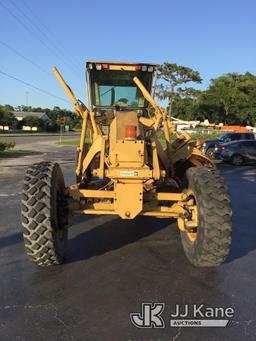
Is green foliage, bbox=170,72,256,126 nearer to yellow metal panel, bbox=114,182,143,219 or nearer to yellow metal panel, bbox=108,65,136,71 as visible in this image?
yellow metal panel, bbox=108,65,136,71

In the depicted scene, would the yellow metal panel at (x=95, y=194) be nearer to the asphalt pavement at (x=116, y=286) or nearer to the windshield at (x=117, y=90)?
the asphalt pavement at (x=116, y=286)

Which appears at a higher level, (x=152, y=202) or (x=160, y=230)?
(x=152, y=202)

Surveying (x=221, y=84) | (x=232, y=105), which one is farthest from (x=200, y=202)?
(x=221, y=84)

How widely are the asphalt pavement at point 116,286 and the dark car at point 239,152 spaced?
1526 cm

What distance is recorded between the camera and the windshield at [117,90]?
774 centimetres

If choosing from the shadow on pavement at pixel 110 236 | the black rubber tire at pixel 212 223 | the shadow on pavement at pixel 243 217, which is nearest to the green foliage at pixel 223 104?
the shadow on pavement at pixel 243 217

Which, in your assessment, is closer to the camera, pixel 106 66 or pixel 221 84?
pixel 106 66

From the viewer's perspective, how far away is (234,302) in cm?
439

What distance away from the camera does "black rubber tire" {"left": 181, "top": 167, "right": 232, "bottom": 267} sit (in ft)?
16.2

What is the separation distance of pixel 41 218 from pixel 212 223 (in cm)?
211

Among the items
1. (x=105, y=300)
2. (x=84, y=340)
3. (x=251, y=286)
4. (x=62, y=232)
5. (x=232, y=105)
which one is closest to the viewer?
(x=84, y=340)

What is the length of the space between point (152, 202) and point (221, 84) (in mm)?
72508

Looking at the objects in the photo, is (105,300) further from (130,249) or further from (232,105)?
(232,105)

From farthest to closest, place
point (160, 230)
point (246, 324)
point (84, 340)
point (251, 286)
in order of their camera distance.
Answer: point (160, 230), point (251, 286), point (246, 324), point (84, 340)
